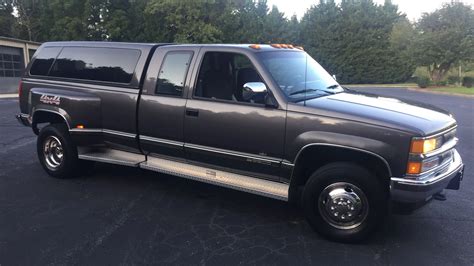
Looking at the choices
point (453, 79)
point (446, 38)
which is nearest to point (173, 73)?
point (446, 38)

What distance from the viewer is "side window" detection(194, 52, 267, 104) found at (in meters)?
4.72

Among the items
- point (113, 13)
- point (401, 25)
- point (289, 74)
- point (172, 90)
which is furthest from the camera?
point (401, 25)


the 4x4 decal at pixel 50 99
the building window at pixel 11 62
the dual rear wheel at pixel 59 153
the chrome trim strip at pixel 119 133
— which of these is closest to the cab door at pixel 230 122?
the chrome trim strip at pixel 119 133

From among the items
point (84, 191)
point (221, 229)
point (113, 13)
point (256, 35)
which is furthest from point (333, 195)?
point (256, 35)

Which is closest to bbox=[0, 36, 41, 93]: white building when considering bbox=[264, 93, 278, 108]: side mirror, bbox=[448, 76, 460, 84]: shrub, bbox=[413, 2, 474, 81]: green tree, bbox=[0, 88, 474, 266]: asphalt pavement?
bbox=[0, 88, 474, 266]: asphalt pavement

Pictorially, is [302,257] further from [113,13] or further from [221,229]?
[113,13]

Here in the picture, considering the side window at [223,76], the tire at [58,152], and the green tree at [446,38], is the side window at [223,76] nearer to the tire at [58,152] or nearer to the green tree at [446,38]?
the tire at [58,152]

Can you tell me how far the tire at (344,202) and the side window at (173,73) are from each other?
77.2 inches

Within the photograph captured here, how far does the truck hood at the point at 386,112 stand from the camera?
3.75 meters

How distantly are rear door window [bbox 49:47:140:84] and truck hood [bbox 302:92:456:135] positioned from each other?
2572mm

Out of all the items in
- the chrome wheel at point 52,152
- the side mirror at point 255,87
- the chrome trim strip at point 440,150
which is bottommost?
the chrome wheel at point 52,152

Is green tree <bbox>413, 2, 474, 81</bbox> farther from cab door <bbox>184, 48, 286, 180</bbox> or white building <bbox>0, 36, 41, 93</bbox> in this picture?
cab door <bbox>184, 48, 286, 180</bbox>

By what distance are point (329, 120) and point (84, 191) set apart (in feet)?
11.3

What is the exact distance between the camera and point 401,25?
52.6m
